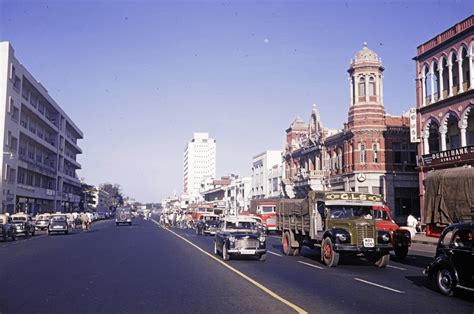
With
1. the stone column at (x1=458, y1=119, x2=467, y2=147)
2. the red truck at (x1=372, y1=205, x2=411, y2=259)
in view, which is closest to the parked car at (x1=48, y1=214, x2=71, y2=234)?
the red truck at (x1=372, y1=205, x2=411, y2=259)

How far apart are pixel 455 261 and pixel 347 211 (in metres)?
7.04

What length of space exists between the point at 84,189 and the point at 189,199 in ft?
174

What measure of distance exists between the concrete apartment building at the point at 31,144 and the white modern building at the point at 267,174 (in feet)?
113

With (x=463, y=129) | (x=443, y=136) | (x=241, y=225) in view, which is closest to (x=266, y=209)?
Answer: (x=443, y=136)

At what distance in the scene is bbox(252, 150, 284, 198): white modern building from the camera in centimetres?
7550

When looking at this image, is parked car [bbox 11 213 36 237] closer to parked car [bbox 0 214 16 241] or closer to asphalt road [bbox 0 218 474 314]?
parked car [bbox 0 214 16 241]

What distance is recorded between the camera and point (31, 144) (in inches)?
2707

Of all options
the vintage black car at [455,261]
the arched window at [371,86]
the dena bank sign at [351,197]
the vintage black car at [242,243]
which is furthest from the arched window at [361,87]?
the vintage black car at [455,261]

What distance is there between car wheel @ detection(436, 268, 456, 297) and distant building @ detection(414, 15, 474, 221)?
22.9m

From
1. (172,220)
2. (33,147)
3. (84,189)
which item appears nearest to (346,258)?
(172,220)

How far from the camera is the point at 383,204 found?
19344 millimetres

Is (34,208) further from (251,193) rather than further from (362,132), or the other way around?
(362,132)

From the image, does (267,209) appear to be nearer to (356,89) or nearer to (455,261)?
(356,89)

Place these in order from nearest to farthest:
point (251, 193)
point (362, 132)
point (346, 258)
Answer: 1. point (346, 258)
2. point (362, 132)
3. point (251, 193)
